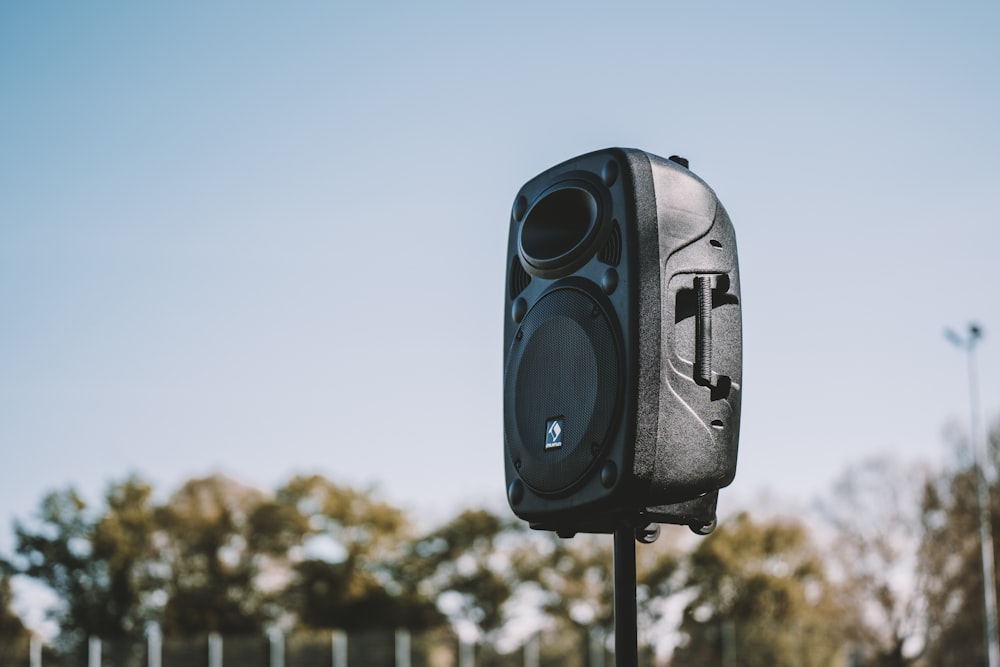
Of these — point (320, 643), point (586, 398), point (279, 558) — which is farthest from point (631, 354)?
point (279, 558)

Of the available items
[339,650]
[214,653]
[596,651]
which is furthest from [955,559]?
[214,653]

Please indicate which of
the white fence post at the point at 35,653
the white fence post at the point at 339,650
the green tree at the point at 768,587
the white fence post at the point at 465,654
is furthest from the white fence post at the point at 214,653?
the green tree at the point at 768,587

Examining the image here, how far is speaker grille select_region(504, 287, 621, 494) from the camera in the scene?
145cm

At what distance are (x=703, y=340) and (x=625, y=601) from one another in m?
0.42

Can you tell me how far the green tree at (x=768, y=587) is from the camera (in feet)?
64.3

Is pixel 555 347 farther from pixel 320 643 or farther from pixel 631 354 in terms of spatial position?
pixel 320 643

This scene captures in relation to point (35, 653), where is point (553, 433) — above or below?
above

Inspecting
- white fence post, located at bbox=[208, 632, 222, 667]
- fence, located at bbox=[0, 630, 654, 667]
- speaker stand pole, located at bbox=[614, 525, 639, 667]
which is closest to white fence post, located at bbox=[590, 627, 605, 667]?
fence, located at bbox=[0, 630, 654, 667]

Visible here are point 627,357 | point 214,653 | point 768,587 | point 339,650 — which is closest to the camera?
point 627,357

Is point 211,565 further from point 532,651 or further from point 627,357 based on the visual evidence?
point 627,357

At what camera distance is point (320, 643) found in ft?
49.0

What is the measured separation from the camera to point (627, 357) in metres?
1.42

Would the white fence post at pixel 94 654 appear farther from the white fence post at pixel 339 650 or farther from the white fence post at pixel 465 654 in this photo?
the white fence post at pixel 465 654

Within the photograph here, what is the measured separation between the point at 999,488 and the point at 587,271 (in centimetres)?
2087
